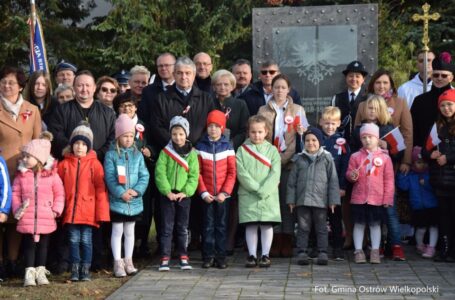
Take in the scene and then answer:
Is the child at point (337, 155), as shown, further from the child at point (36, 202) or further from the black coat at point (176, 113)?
the child at point (36, 202)

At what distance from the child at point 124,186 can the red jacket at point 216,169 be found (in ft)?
2.14

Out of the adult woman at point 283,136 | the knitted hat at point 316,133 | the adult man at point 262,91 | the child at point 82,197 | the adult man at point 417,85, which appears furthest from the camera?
the adult man at point 417,85

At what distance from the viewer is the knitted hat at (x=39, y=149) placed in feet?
26.6

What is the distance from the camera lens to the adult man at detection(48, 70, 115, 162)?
8.73 m

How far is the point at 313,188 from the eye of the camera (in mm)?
9031

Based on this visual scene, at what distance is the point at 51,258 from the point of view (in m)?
9.00

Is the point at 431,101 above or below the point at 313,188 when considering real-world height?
above

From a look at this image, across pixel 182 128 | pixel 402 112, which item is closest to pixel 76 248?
pixel 182 128

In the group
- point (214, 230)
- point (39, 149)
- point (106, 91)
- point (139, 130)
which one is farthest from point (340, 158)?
point (39, 149)

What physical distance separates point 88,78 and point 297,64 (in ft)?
11.3

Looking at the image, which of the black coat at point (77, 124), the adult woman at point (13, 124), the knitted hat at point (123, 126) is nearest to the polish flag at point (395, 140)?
the knitted hat at point (123, 126)

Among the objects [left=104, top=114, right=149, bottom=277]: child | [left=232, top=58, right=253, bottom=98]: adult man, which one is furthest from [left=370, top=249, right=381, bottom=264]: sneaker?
[left=232, top=58, right=253, bottom=98]: adult man

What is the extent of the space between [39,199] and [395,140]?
4061 millimetres

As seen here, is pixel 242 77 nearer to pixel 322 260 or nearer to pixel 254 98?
pixel 254 98
